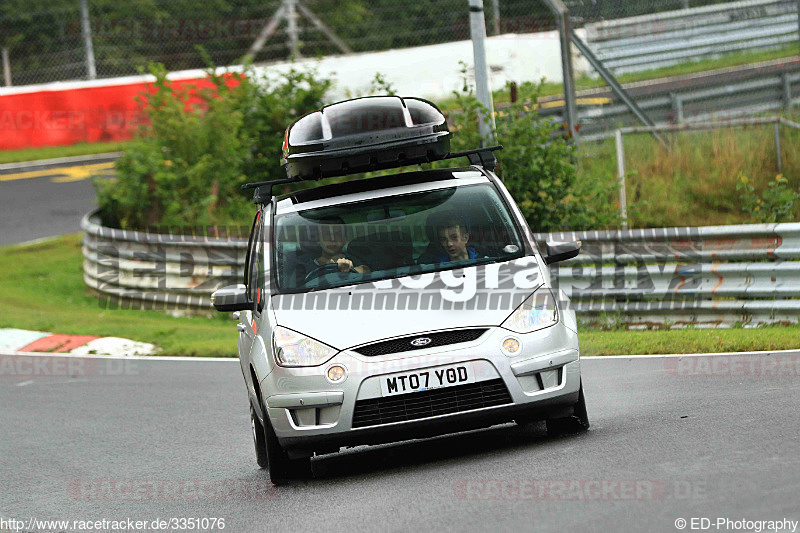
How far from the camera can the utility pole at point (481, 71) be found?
51.3 ft

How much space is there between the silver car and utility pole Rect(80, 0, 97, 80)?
20.7 meters

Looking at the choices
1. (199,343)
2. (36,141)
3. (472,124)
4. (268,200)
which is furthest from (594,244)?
(36,141)

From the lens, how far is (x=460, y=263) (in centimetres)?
810

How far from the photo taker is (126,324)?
57.5 ft

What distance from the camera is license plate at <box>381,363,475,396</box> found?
23.9 ft

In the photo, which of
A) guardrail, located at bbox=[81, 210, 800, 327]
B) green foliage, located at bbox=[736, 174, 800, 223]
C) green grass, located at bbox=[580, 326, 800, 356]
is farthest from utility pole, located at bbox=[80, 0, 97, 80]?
green grass, located at bbox=[580, 326, 800, 356]

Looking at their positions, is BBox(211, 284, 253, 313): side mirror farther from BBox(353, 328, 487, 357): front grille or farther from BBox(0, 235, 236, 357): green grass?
BBox(0, 235, 236, 357): green grass

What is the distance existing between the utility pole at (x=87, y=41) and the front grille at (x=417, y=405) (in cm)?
2239

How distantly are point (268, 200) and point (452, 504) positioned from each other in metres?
3.18

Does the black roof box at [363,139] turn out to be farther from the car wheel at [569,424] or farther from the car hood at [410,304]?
the car wheel at [569,424]

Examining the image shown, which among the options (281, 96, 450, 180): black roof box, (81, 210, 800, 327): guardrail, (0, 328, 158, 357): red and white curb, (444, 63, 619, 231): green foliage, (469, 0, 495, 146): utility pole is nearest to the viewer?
(281, 96, 450, 180): black roof box

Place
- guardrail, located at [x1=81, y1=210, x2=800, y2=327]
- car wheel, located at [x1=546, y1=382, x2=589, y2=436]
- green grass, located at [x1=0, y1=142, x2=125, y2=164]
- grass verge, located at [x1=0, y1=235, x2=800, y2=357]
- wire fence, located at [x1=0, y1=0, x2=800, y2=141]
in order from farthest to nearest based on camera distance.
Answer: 1. green grass, located at [x1=0, y1=142, x2=125, y2=164]
2. wire fence, located at [x1=0, y1=0, x2=800, y2=141]
3. guardrail, located at [x1=81, y1=210, x2=800, y2=327]
4. grass verge, located at [x1=0, y1=235, x2=800, y2=357]
5. car wheel, located at [x1=546, y1=382, x2=589, y2=436]

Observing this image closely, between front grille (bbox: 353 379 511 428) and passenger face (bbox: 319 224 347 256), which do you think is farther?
passenger face (bbox: 319 224 347 256)

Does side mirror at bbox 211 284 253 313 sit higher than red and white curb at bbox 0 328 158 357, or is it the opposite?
side mirror at bbox 211 284 253 313
